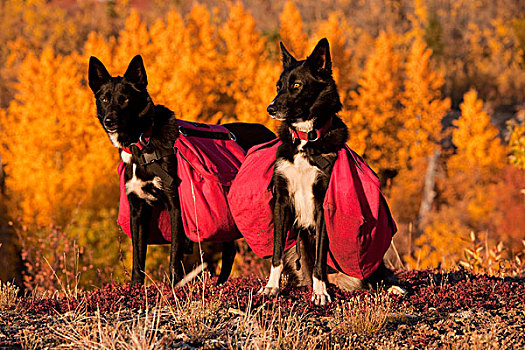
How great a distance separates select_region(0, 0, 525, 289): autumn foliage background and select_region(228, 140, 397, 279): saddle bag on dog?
10576mm

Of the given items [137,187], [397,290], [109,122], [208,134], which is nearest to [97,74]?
[109,122]

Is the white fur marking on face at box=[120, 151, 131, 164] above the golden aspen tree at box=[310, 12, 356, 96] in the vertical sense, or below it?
below

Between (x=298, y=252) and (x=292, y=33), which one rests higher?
(x=292, y=33)

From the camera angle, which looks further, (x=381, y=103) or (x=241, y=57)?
(x=381, y=103)

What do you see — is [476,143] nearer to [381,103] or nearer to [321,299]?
[381,103]

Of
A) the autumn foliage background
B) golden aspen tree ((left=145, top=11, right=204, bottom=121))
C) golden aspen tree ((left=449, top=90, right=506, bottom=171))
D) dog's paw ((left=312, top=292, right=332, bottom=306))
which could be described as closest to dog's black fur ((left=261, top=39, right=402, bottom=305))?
dog's paw ((left=312, top=292, right=332, bottom=306))

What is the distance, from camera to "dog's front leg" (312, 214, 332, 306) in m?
4.34

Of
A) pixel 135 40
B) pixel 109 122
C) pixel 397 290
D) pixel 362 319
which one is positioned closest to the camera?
pixel 362 319

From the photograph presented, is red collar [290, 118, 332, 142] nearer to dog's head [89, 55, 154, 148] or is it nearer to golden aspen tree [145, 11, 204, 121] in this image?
dog's head [89, 55, 154, 148]

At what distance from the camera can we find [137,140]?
5.13 m

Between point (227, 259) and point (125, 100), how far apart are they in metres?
2.22

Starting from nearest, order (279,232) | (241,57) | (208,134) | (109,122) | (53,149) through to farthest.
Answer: (279,232) → (109,122) → (208,134) → (53,149) → (241,57)

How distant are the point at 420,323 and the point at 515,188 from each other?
30158mm

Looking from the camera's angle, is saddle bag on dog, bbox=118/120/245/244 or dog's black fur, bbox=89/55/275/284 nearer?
dog's black fur, bbox=89/55/275/284
